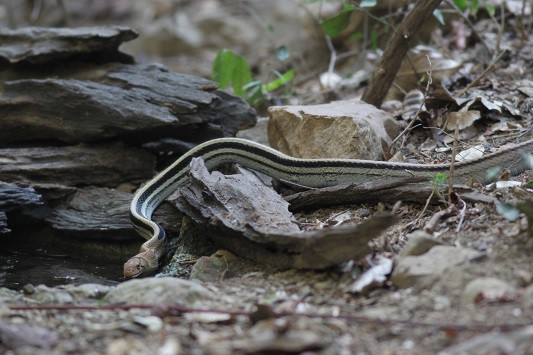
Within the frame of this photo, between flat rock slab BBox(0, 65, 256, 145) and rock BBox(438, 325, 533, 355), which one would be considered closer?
rock BBox(438, 325, 533, 355)

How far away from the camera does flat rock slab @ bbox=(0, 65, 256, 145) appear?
253 inches

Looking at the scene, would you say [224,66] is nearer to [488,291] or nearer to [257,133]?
[257,133]

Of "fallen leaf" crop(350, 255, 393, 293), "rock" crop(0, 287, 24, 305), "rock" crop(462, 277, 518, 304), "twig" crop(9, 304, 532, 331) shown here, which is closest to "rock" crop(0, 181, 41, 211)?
"rock" crop(0, 287, 24, 305)

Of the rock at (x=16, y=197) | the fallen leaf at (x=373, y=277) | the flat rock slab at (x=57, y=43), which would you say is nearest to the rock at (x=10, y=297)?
the rock at (x=16, y=197)

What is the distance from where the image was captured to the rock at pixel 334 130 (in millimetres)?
5785

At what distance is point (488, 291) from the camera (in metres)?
3.02

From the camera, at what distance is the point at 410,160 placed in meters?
5.93

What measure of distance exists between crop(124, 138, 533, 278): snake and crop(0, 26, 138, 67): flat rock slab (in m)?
1.89

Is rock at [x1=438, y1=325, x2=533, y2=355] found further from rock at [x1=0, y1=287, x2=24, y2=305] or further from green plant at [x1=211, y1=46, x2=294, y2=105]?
green plant at [x1=211, y1=46, x2=294, y2=105]

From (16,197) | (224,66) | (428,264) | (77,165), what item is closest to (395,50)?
(224,66)

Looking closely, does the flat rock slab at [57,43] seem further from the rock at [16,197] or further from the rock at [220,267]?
the rock at [220,267]

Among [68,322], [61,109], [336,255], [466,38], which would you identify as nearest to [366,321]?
[336,255]

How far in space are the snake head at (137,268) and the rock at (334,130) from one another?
82.2 inches

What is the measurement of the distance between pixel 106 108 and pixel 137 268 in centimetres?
221
